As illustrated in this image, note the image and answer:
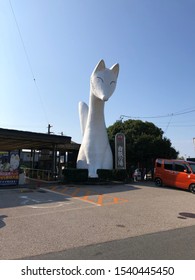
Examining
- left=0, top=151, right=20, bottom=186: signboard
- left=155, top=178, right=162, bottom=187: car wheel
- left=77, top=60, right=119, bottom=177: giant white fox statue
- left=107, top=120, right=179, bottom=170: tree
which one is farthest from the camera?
left=107, top=120, right=179, bottom=170: tree

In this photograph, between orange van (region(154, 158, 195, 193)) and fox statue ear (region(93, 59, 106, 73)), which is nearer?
orange van (region(154, 158, 195, 193))

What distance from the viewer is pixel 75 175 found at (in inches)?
824

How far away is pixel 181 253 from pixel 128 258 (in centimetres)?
115

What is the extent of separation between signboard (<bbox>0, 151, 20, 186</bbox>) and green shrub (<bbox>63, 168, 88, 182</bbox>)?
161 inches

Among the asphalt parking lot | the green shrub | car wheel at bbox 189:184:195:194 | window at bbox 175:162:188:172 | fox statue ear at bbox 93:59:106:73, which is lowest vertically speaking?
the asphalt parking lot

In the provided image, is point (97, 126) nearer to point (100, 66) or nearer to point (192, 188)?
point (100, 66)

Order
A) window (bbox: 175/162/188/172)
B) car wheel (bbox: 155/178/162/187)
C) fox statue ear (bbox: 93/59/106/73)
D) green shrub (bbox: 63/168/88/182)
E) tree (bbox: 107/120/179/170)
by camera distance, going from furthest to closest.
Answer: tree (bbox: 107/120/179/170), fox statue ear (bbox: 93/59/106/73), green shrub (bbox: 63/168/88/182), car wheel (bbox: 155/178/162/187), window (bbox: 175/162/188/172)

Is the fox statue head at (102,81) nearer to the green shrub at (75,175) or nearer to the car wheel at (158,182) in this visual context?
the green shrub at (75,175)

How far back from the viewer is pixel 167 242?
6227 millimetres

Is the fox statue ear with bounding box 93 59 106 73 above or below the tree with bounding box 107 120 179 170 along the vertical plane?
above

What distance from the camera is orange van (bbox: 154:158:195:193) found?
16.9 metres

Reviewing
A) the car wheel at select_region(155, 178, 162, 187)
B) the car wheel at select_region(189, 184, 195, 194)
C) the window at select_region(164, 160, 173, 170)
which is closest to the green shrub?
the car wheel at select_region(155, 178, 162, 187)

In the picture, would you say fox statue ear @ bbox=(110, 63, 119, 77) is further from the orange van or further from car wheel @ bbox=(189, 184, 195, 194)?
car wheel @ bbox=(189, 184, 195, 194)

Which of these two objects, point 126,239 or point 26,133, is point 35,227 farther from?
point 26,133
